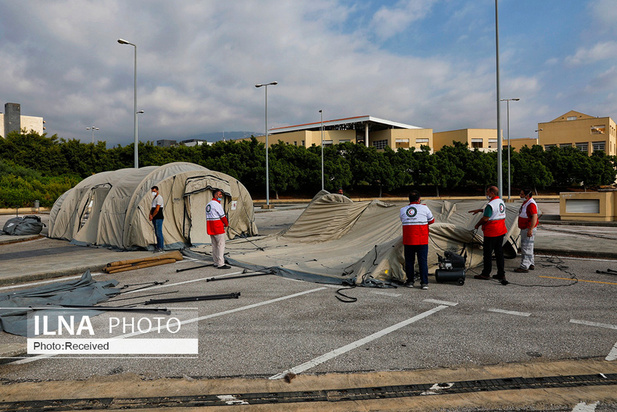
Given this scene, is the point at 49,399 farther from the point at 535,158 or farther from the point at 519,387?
the point at 535,158

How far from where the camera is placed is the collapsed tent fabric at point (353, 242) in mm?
7732

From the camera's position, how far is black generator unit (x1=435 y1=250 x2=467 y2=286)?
23.8 ft

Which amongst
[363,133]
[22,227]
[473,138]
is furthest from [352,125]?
[22,227]

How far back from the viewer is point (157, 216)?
38.8 ft

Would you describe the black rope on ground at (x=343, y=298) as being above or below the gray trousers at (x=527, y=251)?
below

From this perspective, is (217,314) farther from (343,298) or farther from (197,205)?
(197,205)

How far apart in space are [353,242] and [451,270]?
4283mm

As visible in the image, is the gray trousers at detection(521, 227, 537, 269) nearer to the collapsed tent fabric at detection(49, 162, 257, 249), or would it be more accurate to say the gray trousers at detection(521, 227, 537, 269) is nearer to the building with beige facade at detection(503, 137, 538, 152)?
the collapsed tent fabric at detection(49, 162, 257, 249)

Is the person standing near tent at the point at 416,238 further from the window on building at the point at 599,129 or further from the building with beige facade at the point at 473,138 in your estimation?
the window on building at the point at 599,129

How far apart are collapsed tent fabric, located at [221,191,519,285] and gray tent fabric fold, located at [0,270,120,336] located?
10.7ft

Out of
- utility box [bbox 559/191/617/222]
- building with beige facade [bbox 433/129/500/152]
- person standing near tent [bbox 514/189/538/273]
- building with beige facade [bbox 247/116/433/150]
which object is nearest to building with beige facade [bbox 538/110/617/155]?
building with beige facade [bbox 433/129/500/152]

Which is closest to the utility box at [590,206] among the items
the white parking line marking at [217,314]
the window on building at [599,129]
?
the white parking line marking at [217,314]

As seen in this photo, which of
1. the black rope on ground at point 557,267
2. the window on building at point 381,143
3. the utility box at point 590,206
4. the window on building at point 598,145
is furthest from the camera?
the window on building at point 598,145

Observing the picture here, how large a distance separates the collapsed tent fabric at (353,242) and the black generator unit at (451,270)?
1.58 feet
